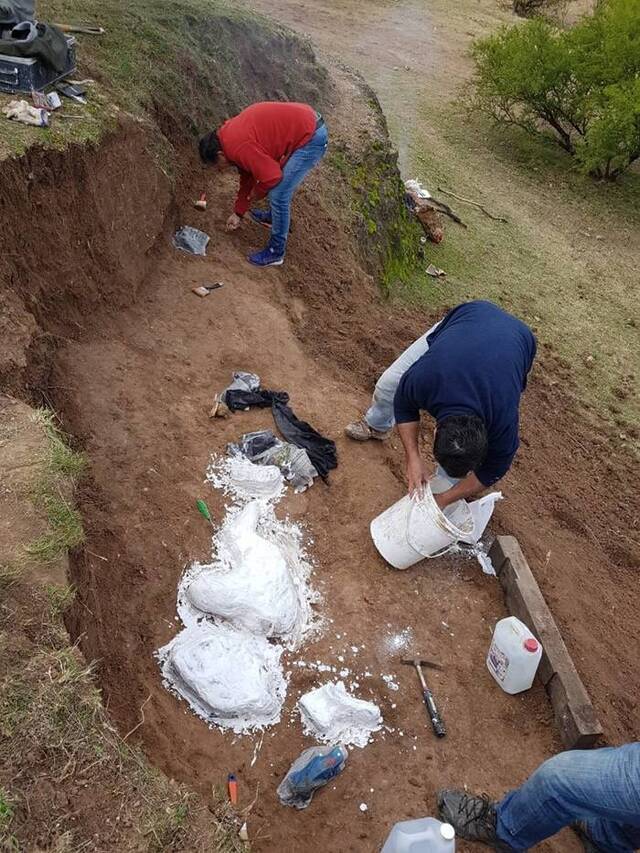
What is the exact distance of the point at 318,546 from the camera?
4062 millimetres

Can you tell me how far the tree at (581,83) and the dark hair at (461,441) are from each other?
951 cm

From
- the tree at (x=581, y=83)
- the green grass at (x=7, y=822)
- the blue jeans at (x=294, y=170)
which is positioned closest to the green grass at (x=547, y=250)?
the tree at (x=581, y=83)

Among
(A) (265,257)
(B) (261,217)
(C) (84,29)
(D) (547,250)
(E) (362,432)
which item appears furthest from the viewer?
(D) (547,250)

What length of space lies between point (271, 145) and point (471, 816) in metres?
4.97

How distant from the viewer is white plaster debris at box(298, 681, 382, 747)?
3191 mm

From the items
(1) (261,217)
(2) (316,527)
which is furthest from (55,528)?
(1) (261,217)

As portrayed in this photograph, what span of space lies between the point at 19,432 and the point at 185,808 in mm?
1872

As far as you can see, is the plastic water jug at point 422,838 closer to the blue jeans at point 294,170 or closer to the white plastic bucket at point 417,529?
the white plastic bucket at point 417,529

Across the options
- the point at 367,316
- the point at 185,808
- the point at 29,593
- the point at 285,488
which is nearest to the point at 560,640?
the point at 285,488

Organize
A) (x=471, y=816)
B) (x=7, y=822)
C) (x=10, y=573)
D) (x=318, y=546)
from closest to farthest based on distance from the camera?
1. (x=7, y=822)
2. (x=10, y=573)
3. (x=471, y=816)
4. (x=318, y=546)

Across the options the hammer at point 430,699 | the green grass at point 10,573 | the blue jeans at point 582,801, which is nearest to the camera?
the blue jeans at point 582,801

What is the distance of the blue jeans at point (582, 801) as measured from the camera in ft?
7.96

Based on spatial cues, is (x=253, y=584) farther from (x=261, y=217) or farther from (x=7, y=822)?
(x=261, y=217)

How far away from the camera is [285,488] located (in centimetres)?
430
